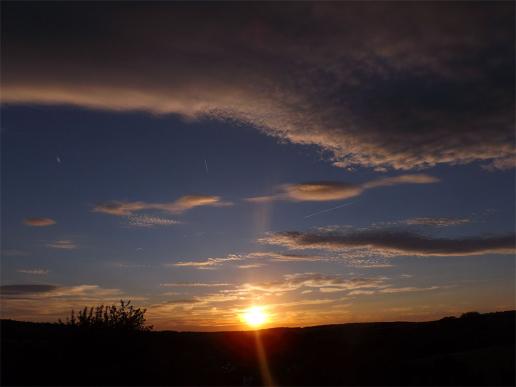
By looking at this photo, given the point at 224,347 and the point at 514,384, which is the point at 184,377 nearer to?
the point at 224,347

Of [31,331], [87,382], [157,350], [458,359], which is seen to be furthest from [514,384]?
[31,331]

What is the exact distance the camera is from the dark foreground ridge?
613 inches

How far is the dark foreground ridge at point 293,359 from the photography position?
613 inches

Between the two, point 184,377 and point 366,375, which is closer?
point 366,375

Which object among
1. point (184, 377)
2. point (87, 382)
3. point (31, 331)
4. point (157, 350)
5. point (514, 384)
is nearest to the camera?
point (514, 384)

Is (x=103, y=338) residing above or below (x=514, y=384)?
above

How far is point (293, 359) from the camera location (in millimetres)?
20578

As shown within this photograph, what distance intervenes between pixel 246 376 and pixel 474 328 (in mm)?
11380

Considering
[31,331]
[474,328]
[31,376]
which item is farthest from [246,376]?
[31,331]

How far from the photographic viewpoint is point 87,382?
16047 millimetres

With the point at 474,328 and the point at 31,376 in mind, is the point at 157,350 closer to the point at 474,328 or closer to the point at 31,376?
the point at 31,376

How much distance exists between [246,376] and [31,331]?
19.0 metres

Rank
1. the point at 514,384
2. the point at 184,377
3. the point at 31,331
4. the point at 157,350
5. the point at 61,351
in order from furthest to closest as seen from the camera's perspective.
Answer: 1. the point at 31,331
2. the point at 157,350
3. the point at 61,351
4. the point at 184,377
5. the point at 514,384

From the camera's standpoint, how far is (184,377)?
17672 mm
